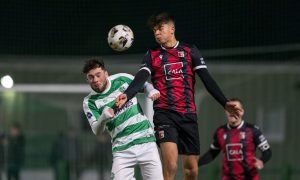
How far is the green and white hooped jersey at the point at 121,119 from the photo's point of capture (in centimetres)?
834

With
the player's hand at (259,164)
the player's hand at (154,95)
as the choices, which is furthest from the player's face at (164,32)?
the player's hand at (259,164)

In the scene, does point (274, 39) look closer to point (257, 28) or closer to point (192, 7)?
point (257, 28)

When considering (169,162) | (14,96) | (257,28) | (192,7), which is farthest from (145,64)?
(257,28)

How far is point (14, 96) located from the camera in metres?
16.1

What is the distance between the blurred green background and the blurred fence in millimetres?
18

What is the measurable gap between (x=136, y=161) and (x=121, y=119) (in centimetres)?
40

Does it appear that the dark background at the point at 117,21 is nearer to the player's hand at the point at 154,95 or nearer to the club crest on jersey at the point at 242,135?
the club crest on jersey at the point at 242,135

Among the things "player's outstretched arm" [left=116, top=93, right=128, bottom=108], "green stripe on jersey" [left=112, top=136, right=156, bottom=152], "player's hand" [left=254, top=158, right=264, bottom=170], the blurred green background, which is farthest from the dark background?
"player's outstretched arm" [left=116, top=93, right=128, bottom=108]

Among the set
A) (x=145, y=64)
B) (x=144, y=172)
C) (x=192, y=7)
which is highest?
(x=192, y=7)

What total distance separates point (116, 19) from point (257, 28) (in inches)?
114

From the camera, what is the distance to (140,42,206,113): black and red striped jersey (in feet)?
28.5

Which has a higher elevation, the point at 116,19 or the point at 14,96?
the point at 116,19

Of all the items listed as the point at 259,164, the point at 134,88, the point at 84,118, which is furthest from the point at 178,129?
the point at 84,118

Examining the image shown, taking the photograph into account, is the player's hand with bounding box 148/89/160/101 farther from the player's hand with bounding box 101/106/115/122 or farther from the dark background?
the dark background
